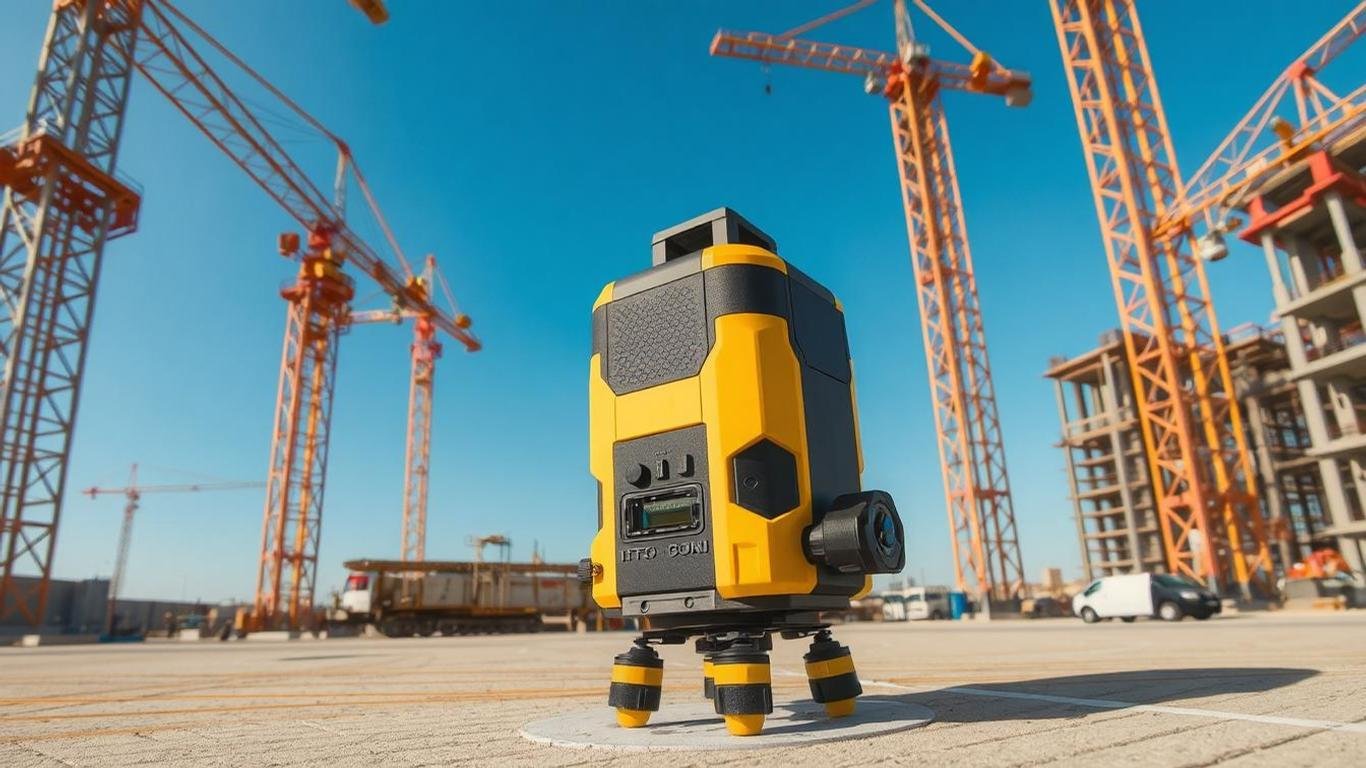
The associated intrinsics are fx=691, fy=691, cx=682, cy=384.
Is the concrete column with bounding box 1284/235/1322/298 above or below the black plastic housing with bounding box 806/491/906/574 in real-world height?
above

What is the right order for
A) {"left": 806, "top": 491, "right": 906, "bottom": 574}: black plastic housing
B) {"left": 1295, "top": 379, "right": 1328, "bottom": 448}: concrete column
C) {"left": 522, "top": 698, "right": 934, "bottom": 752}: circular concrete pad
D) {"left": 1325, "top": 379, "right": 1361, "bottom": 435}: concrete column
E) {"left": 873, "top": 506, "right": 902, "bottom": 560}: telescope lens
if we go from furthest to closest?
{"left": 1295, "top": 379, "right": 1328, "bottom": 448}: concrete column
{"left": 1325, "top": 379, "right": 1361, "bottom": 435}: concrete column
{"left": 873, "top": 506, "right": 902, "bottom": 560}: telescope lens
{"left": 806, "top": 491, "right": 906, "bottom": 574}: black plastic housing
{"left": 522, "top": 698, "right": 934, "bottom": 752}: circular concrete pad

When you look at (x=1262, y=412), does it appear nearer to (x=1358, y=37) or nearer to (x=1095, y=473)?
(x=1095, y=473)

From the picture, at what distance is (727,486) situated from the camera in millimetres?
2512

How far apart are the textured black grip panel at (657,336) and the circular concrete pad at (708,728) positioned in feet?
4.20

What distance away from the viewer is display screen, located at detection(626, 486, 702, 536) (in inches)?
102

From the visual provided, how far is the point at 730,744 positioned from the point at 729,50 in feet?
144

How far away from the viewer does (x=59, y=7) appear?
26.3 meters

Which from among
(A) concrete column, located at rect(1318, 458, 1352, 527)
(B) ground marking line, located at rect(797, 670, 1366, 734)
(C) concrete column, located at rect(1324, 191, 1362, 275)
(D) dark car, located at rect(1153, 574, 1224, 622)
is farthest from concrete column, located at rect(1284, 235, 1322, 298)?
(B) ground marking line, located at rect(797, 670, 1366, 734)

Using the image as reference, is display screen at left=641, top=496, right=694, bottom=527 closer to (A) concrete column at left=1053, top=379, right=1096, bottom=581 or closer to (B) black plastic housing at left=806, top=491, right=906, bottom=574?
(B) black plastic housing at left=806, top=491, right=906, bottom=574

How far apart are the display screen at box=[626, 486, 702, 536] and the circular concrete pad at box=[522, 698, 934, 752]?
71cm

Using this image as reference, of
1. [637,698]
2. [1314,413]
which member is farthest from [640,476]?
[1314,413]

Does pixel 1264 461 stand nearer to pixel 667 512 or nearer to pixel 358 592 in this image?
pixel 358 592

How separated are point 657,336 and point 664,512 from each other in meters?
0.72

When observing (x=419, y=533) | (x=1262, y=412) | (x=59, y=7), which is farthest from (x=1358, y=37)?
(x=419, y=533)
